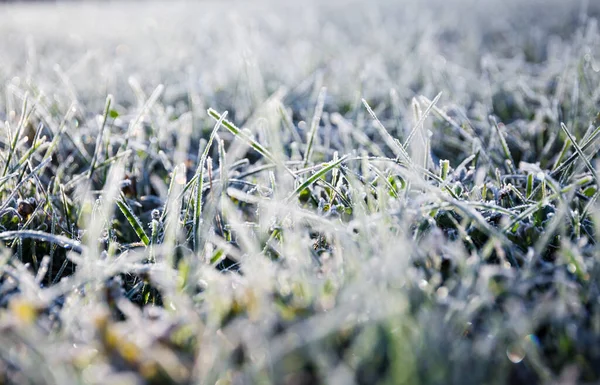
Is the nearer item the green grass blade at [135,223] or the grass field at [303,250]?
the grass field at [303,250]

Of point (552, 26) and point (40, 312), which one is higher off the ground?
point (40, 312)

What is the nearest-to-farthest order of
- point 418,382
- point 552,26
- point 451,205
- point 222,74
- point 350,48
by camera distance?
point 418,382
point 451,205
point 222,74
point 350,48
point 552,26

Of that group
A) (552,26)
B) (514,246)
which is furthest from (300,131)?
(552,26)

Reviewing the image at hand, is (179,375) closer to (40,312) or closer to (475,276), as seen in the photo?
(40,312)

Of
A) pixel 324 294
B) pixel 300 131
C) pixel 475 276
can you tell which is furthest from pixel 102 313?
pixel 300 131

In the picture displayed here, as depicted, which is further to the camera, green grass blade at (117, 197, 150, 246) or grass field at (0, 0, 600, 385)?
green grass blade at (117, 197, 150, 246)

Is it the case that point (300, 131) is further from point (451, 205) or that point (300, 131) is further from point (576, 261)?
point (576, 261)

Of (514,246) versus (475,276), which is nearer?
(475,276)

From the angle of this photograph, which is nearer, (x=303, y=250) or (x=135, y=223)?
(x=303, y=250)

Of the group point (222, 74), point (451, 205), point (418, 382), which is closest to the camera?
point (418, 382)
